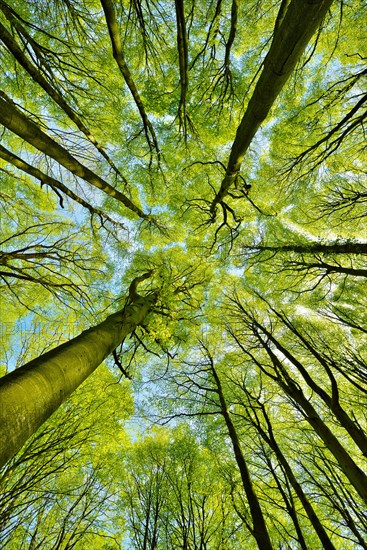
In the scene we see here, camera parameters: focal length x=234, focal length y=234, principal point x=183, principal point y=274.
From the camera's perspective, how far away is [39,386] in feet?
4.94

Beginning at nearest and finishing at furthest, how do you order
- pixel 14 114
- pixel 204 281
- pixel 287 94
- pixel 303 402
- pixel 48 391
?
pixel 48 391, pixel 14 114, pixel 303 402, pixel 287 94, pixel 204 281

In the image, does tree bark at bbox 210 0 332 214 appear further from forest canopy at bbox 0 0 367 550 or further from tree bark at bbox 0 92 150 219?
tree bark at bbox 0 92 150 219

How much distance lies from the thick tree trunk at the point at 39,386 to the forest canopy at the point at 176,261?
0.02m

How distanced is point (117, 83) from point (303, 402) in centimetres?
731

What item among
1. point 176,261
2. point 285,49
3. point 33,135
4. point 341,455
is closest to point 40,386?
point 33,135

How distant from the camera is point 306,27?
1.75 meters

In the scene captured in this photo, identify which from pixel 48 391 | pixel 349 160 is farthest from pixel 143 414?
pixel 349 160

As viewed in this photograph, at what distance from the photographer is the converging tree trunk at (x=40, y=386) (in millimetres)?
1224

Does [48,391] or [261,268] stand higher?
[261,268]

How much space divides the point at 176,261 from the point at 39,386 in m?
7.48

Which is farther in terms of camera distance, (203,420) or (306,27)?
(203,420)

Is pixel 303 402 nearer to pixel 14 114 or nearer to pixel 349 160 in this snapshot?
pixel 14 114

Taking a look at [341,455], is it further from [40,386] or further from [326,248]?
[326,248]

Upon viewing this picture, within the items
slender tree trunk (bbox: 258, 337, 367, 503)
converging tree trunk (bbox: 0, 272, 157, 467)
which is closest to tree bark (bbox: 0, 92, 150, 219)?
converging tree trunk (bbox: 0, 272, 157, 467)
